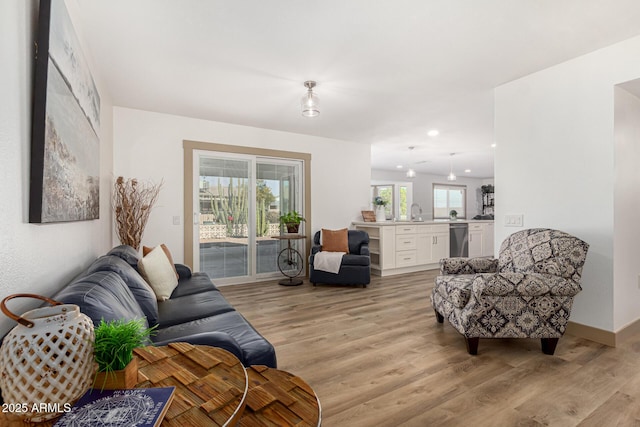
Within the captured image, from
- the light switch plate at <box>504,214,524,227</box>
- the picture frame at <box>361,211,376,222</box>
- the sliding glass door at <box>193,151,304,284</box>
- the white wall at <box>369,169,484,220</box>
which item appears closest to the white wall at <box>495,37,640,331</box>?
the light switch plate at <box>504,214,524,227</box>

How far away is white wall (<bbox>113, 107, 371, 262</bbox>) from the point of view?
3.99 m

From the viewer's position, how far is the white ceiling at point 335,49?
2084mm

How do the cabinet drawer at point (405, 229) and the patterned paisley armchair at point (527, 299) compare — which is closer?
the patterned paisley armchair at point (527, 299)

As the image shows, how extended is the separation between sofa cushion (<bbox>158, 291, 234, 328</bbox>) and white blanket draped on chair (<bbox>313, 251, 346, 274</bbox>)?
2223mm

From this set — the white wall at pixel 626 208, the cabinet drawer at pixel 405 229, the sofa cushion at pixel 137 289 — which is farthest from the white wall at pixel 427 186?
the sofa cushion at pixel 137 289

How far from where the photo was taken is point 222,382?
2.79ft

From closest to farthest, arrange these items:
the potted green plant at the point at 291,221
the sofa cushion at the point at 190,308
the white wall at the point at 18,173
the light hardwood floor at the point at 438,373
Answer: the white wall at the point at 18,173, the light hardwood floor at the point at 438,373, the sofa cushion at the point at 190,308, the potted green plant at the point at 291,221

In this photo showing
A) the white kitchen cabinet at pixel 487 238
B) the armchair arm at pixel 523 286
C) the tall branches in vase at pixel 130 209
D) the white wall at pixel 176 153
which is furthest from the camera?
the white kitchen cabinet at pixel 487 238

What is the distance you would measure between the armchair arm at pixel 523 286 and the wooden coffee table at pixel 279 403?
1.79 meters

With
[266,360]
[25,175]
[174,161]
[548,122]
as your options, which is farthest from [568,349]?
[174,161]

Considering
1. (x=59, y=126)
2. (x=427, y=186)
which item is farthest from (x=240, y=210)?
(x=427, y=186)

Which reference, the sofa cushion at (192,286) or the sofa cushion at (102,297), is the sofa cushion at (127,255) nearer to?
the sofa cushion at (192,286)

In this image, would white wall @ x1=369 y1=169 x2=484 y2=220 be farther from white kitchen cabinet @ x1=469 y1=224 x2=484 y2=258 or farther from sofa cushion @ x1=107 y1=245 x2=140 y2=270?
sofa cushion @ x1=107 y1=245 x2=140 y2=270

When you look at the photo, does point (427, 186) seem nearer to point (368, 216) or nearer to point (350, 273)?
point (368, 216)
